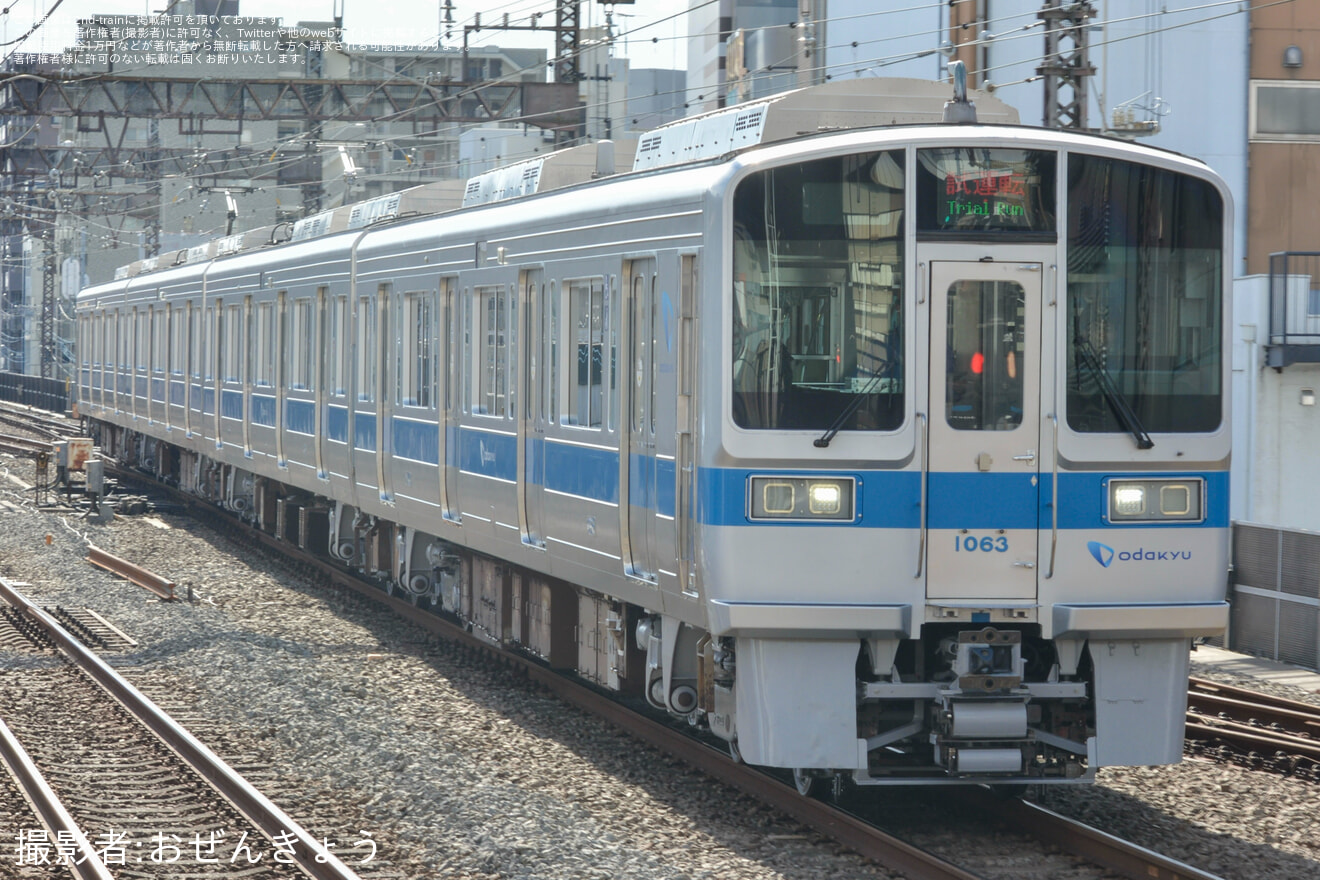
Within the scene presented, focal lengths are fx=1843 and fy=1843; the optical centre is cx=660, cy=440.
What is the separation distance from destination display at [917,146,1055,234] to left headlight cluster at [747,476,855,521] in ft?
3.64

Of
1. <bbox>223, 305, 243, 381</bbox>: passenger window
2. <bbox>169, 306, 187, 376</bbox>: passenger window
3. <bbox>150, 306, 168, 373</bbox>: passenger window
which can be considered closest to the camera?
<bbox>223, 305, 243, 381</bbox>: passenger window

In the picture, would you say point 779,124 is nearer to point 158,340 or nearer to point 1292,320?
point 1292,320

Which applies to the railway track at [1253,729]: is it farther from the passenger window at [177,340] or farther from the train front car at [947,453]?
the passenger window at [177,340]

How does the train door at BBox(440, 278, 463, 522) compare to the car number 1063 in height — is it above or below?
above

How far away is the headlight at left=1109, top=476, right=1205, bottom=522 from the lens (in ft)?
24.9

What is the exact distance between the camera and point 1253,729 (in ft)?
32.6

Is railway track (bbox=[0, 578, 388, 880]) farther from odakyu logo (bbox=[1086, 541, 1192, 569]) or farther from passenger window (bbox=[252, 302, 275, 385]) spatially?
passenger window (bbox=[252, 302, 275, 385])

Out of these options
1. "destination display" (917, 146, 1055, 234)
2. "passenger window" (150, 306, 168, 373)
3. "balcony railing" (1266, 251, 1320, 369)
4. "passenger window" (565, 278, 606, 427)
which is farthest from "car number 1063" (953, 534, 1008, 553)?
"passenger window" (150, 306, 168, 373)

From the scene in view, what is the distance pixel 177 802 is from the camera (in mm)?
8469

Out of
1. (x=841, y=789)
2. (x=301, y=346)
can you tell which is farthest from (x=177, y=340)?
(x=841, y=789)

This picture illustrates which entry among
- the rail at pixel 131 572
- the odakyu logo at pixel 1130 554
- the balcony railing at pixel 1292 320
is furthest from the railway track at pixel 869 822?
the balcony railing at pixel 1292 320

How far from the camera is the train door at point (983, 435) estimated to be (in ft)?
24.6

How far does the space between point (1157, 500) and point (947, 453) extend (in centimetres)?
93

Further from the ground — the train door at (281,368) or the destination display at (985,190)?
the destination display at (985,190)
